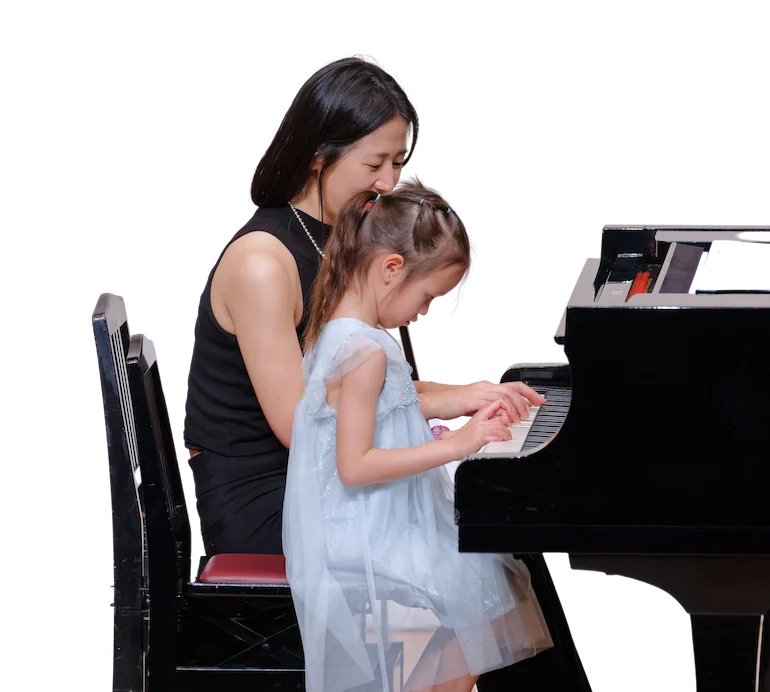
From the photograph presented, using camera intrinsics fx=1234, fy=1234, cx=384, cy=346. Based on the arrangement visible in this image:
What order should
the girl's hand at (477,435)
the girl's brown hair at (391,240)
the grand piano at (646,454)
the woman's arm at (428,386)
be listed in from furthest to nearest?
1. the woman's arm at (428,386)
2. the girl's brown hair at (391,240)
3. the girl's hand at (477,435)
4. the grand piano at (646,454)

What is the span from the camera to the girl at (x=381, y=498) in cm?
218

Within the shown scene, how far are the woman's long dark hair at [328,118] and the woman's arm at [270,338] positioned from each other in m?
0.26

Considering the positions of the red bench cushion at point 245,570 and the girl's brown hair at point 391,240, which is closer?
the girl's brown hair at point 391,240

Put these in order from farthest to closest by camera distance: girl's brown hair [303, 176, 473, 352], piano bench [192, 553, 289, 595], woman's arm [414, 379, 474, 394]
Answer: woman's arm [414, 379, 474, 394]
piano bench [192, 553, 289, 595]
girl's brown hair [303, 176, 473, 352]

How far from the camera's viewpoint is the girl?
7.15ft

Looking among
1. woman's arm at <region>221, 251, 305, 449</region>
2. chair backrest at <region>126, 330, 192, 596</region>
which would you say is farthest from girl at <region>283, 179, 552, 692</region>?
chair backrest at <region>126, 330, 192, 596</region>

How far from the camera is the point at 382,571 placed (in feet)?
7.24

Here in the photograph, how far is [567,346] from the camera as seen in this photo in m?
1.96

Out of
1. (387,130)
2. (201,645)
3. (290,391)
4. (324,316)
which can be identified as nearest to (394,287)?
(324,316)

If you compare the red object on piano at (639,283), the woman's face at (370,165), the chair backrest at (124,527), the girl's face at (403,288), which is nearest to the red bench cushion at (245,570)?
the chair backrest at (124,527)

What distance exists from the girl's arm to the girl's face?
0.36 feet

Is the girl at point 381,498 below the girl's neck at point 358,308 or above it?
below

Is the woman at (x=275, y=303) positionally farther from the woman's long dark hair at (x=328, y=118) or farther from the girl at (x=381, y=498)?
the girl at (x=381, y=498)

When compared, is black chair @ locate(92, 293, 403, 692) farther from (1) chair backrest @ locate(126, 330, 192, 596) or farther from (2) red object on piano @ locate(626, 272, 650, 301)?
(2) red object on piano @ locate(626, 272, 650, 301)
